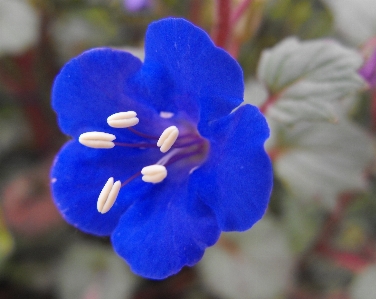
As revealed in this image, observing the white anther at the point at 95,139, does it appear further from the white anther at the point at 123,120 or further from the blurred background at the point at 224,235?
the blurred background at the point at 224,235

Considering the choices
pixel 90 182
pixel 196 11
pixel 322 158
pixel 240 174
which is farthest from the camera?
pixel 196 11

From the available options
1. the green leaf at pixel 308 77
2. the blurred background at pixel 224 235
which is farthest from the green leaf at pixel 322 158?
the green leaf at pixel 308 77

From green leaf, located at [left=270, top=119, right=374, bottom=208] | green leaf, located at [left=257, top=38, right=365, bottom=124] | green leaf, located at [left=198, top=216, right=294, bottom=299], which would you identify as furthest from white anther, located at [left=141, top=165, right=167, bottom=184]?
green leaf, located at [left=198, top=216, right=294, bottom=299]

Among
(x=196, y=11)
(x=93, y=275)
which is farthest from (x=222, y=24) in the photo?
(x=93, y=275)

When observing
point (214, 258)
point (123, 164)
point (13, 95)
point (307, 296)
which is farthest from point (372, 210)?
point (13, 95)

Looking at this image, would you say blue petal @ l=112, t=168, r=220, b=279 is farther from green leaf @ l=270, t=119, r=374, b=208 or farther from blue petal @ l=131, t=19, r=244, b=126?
green leaf @ l=270, t=119, r=374, b=208

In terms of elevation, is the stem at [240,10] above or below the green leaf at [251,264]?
above

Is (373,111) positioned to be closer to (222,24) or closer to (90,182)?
(222,24)
